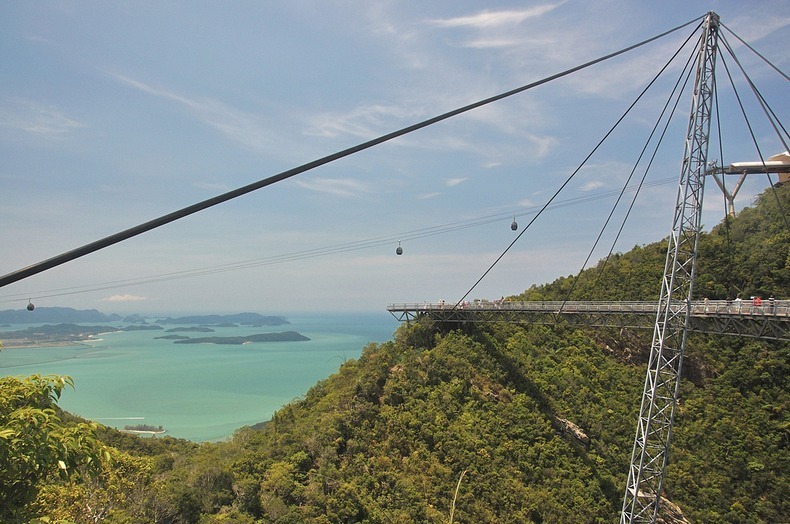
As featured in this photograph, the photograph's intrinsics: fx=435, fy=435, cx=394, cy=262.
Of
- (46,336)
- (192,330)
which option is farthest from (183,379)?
(192,330)

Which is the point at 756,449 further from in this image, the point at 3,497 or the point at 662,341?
the point at 3,497

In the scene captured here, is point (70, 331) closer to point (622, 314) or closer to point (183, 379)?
point (183, 379)

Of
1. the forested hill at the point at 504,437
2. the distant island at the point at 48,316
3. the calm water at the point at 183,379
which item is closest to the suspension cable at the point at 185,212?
the forested hill at the point at 504,437

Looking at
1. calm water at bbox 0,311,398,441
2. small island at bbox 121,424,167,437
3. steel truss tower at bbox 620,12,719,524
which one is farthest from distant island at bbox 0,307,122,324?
steel truss tower at bbox 620,12,719,524

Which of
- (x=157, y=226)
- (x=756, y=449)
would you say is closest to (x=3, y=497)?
(x=157, y=226)

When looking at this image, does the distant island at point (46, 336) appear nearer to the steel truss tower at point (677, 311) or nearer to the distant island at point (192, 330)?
the distant island at point (192, 330)
